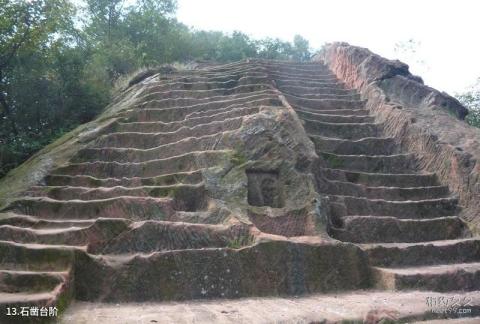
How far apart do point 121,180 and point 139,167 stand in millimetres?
516

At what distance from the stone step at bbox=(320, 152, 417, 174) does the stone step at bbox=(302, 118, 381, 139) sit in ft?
3.38

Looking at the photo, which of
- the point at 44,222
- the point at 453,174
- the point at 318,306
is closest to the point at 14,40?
the point at 44,222

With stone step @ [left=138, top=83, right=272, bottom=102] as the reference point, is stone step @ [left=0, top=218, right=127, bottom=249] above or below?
below

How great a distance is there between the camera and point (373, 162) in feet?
26.2

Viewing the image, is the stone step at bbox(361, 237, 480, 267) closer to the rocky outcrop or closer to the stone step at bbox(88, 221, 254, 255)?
the rocky outcrop

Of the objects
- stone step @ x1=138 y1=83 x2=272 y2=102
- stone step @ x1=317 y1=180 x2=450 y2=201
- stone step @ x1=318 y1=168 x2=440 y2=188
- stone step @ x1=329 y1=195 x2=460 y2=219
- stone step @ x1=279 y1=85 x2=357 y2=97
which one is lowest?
stone step @ x1=329 y1=195 x2=460 y2=219

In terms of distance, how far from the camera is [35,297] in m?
3.71

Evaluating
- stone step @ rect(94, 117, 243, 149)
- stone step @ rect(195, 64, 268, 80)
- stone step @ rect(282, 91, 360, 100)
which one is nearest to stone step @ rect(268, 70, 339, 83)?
stone step @ rect(195, 64, 268, 80)

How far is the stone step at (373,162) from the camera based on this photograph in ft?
25.6

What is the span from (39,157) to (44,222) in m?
2.19

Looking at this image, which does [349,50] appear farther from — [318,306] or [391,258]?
[318,306]

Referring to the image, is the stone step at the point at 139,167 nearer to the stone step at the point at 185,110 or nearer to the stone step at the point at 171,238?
the stone step at the point at 171,238

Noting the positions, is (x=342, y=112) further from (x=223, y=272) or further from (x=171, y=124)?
(x=223, y=272)

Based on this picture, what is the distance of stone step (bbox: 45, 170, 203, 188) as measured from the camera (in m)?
6.34
